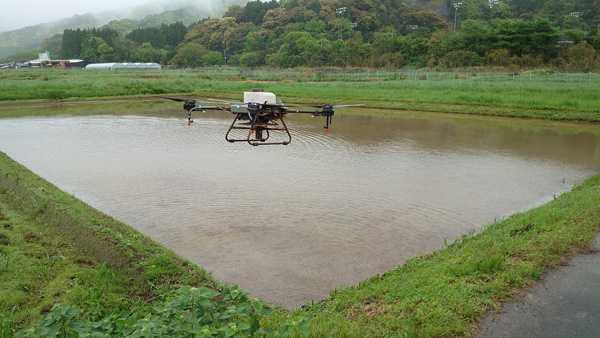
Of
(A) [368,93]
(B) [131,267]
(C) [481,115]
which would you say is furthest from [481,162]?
(A) [368,93]

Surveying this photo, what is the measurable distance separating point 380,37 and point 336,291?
81.3 metres

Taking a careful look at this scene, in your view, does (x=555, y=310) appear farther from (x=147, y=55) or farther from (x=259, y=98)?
(x=147, y=55)

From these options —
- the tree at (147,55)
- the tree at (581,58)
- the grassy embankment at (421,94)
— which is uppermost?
the tree at (147,55)

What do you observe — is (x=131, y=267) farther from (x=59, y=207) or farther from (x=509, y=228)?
(x=509, y=228)

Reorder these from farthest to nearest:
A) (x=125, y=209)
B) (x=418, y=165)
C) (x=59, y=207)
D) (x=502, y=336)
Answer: (x=418, y=165) → (x=125, y=209) → (x=59, y=207) → (x=502, y=336)

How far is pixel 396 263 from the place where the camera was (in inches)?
251

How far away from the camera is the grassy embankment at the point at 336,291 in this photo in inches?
163

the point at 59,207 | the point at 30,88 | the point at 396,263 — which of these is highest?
the point at 30,88

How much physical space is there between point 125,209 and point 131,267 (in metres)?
3.31

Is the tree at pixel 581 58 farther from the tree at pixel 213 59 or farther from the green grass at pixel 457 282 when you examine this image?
the tree at pixel 213 59

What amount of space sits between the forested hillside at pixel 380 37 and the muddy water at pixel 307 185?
35.8 m

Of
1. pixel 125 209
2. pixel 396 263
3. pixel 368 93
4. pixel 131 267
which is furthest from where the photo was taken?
pixel 368 93

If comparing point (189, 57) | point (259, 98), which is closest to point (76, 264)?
point (259, 98)

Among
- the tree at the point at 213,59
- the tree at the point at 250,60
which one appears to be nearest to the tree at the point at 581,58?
the tree at the point at 250,60
